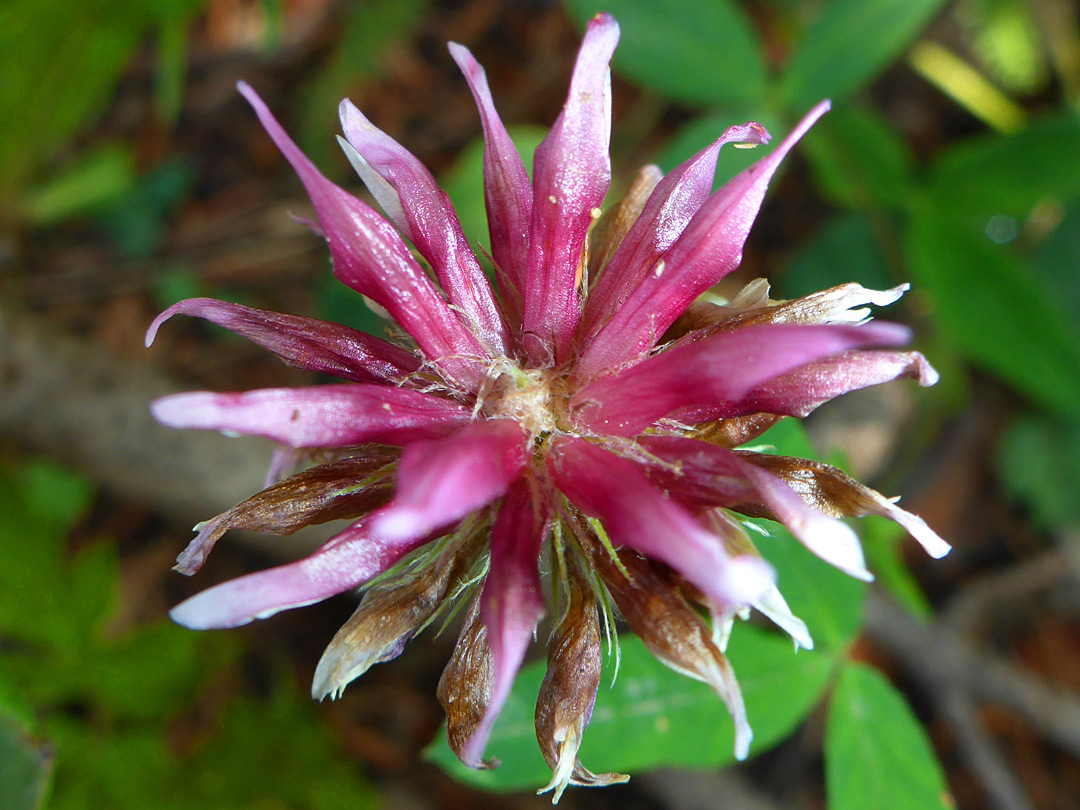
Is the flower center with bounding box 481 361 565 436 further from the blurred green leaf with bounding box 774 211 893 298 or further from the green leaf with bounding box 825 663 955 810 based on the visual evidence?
the blurred green leaf with bounding box 774 211 893 298

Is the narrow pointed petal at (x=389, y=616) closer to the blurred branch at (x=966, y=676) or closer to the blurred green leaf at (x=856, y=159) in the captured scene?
the blurred branch at (x=966, y=676)

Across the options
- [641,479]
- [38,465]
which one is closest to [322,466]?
[641,479]

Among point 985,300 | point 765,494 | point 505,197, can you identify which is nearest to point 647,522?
point 765,494

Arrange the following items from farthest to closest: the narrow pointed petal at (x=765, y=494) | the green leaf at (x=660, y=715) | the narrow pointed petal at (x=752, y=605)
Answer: the green leaf at (x=660, y=715) < the narrow pointed petal at (x=752, y=605) < the narrow pointed petal at (x=765, y=494)

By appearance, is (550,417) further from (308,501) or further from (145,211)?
(145,211)

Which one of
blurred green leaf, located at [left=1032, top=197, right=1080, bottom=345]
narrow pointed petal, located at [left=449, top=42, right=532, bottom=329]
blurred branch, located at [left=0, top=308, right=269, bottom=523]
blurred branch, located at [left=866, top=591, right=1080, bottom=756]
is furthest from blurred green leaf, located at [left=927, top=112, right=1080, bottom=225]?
blurred branch, located at [left=0, top=308, right=269, bottom=523]

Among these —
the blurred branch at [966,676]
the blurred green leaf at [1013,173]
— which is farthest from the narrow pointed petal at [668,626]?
the blurred green leaf at [1013,173]
